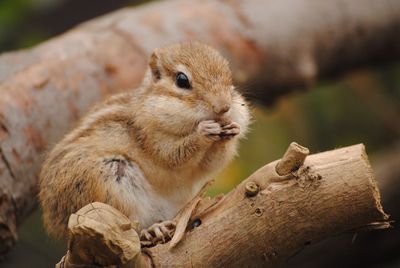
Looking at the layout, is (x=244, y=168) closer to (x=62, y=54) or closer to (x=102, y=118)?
(x=62, y=54)

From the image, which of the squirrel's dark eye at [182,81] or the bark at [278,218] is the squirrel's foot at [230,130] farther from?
the bark at [278,218]

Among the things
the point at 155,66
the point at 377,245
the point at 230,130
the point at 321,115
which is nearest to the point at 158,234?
the point at 230,130

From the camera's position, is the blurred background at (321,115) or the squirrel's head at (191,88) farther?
the blurred background at (321,115)

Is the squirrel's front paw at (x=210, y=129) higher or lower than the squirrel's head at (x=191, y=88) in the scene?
lower

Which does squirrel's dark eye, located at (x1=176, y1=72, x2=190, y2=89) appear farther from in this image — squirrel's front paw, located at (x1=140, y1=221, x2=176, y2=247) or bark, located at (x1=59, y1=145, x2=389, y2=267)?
bark, located at (x1=59, y1=145, x2=389, y2=267)

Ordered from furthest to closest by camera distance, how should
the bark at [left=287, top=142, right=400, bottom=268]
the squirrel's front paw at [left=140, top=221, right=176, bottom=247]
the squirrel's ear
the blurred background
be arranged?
1. the blurred background
2. the bark at [left=287, top=142, right=400, bottom=268]
3. the squirrel's ear
4. the squirrel's front paw at [left=140, top=221, right=176, bottom=247]

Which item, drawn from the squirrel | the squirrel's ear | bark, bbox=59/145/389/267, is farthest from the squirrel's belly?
bark, bbox=59/145/389/267

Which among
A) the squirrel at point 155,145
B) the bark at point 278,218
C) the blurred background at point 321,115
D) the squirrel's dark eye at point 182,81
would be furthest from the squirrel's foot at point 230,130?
the blurred background at point 321,115
